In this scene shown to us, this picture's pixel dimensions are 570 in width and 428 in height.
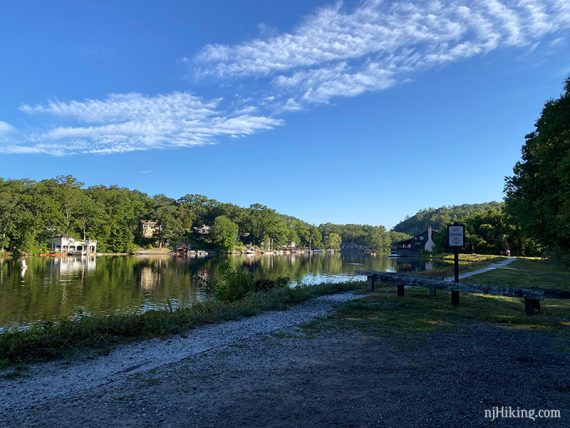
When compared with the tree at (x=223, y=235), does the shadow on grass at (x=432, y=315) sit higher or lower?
lower

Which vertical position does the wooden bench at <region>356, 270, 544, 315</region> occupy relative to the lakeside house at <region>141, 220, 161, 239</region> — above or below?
below

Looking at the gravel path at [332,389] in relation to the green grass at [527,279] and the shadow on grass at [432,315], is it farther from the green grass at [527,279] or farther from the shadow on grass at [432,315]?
Answer: the green grass at [527,279]

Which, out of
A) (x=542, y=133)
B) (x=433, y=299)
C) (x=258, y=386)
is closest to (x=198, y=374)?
(x=258, y=386)

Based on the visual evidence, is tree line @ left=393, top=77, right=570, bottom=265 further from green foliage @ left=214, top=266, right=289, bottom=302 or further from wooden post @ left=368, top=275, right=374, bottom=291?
green foliage @ left=214, top=266, right=289, bottom=302

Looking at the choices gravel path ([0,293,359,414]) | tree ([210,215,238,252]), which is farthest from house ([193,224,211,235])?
gravel path ([0,293,359,414])

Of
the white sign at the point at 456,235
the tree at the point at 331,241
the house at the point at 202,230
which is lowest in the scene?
the tree at the point at 331,241

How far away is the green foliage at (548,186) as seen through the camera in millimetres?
15094

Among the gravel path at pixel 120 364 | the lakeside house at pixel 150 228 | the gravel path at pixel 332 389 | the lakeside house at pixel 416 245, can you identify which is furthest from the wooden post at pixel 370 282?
the lakeside house at pixel 150 228

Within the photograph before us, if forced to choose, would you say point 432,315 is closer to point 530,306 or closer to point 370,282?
point 530,306

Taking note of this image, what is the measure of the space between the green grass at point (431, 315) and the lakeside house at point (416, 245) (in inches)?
3350

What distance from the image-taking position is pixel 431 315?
9.86 meters

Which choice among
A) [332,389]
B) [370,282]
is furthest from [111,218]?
[332,389]

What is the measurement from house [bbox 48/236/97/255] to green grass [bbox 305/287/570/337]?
81.8 m

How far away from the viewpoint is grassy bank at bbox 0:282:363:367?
21.1 ft
